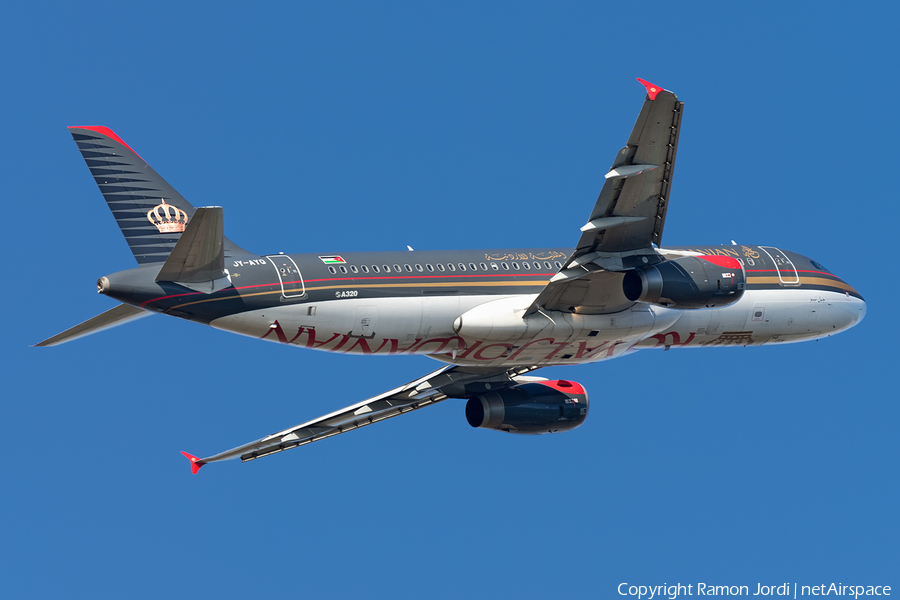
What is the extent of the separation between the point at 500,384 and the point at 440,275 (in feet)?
25.2

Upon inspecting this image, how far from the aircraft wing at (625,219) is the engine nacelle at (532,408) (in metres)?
6.43

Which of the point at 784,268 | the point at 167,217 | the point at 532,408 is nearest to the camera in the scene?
the point at 167,217

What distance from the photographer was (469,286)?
3856 centimetres

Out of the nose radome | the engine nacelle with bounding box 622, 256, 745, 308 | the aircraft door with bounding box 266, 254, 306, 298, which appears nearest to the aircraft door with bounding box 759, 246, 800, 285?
the nose radome

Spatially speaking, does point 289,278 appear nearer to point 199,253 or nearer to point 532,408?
point 199,253

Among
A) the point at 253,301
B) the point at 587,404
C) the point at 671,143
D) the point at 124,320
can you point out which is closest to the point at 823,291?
the point at 587,404

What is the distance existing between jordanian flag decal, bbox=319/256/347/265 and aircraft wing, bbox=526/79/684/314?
5589mm

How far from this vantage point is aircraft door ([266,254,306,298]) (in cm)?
3619

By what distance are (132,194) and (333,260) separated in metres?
5.82

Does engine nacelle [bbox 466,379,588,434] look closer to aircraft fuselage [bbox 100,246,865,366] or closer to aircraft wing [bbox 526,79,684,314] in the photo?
aircraft fuselage [bbox 100,246,865,366]

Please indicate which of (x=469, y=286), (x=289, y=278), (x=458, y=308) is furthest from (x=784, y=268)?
(x=289, y=278)

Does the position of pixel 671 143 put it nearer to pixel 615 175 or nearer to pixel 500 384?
pixel 615 175

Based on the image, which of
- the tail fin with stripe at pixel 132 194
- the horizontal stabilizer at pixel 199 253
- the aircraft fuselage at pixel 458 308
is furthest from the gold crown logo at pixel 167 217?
the horizontal stabilizer at pixel 199 253

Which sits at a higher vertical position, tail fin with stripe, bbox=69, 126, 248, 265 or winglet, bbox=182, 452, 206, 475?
tail fin with stripe, bbox=69, 126, 248, 265
